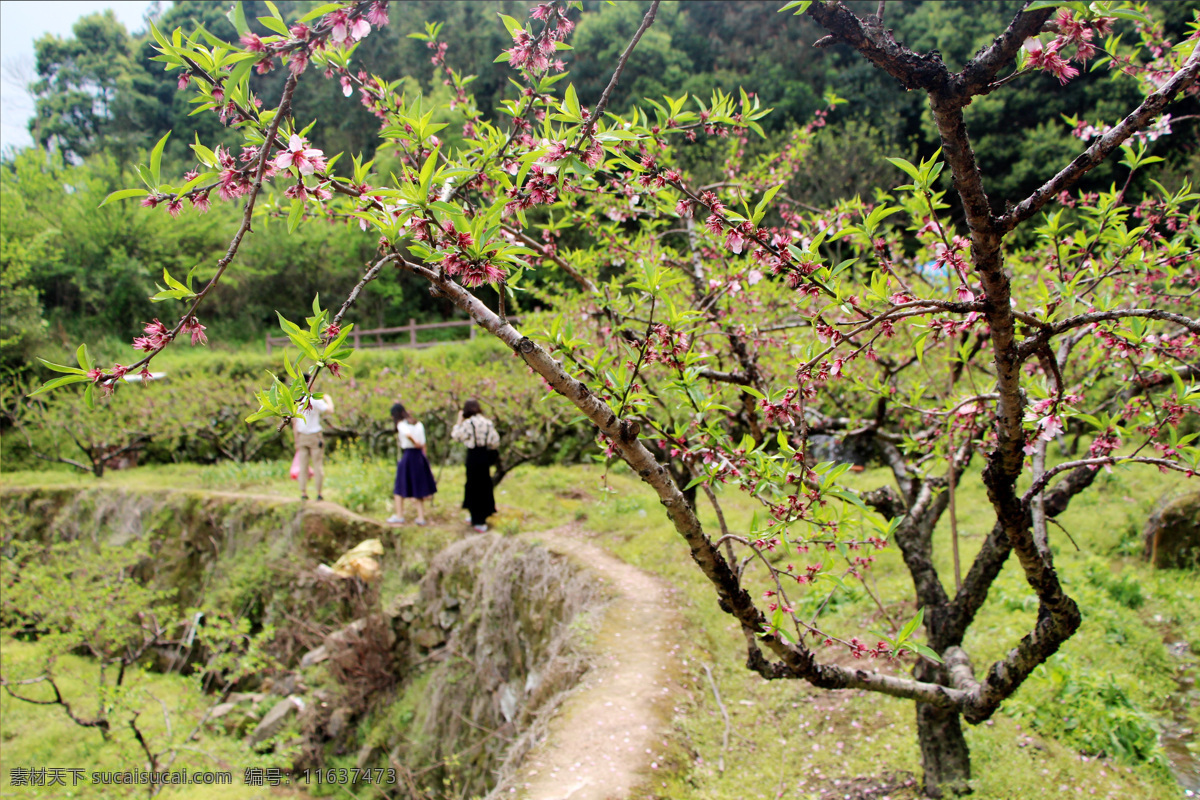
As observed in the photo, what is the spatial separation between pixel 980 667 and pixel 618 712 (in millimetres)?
2234

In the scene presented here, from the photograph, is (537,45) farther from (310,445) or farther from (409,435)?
(310,445)

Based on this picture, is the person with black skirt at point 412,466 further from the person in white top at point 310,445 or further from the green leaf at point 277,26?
the green leaf at point 277,26

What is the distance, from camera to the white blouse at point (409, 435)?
7355 mm

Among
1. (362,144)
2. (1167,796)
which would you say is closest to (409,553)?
(1167,796)

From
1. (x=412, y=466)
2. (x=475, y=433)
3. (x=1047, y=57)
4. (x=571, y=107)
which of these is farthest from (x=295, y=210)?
(x=412, y=466)

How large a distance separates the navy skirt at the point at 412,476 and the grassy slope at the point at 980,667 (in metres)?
2.37

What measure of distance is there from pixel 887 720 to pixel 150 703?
834cm

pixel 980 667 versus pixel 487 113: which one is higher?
pixel 487 113

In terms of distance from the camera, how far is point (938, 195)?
171 centimetres

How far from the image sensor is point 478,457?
7227 mm

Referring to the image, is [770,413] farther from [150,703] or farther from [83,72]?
[83,72]

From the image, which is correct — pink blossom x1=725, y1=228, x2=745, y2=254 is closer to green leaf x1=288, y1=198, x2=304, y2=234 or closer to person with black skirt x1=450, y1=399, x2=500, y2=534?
green leaf x1=288, y1=198, x2=304, y2=234

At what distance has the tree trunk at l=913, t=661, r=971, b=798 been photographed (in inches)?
118

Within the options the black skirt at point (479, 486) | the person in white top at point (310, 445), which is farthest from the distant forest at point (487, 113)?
the black skirt at point (479, 486)
